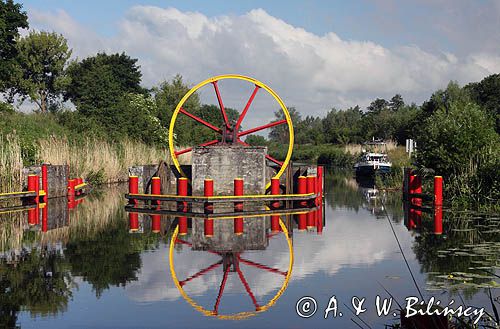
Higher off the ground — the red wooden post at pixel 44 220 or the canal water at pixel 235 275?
the red wooden post at pixel 44 220

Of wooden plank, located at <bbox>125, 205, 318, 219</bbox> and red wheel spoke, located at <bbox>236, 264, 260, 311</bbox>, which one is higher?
wooden plank, located at <bbox>125, 205, 318, 219</bbox>

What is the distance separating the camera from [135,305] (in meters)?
8.77

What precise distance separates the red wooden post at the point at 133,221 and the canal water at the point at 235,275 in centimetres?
16

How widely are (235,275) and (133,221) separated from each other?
8.06m

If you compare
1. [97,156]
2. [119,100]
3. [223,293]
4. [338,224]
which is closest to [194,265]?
[223,293]

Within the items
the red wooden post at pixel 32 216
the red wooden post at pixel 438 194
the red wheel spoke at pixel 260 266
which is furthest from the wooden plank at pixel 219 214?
the red wheel spoke at pixel 260 266

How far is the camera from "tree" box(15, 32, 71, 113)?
67.8 meters

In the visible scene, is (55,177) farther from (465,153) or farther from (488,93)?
(488,93)

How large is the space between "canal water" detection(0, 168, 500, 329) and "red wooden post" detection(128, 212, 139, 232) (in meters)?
0.16

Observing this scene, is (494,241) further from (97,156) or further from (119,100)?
(119,100)

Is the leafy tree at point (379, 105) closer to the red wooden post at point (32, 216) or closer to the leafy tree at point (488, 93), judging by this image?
the leafy tree at point (488, 93)

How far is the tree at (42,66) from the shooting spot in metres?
67.8

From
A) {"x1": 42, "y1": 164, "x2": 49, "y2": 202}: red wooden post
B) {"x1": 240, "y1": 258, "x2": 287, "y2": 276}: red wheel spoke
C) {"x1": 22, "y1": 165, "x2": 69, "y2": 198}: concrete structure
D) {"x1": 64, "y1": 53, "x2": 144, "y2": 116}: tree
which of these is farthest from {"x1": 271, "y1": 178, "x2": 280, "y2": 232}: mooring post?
{"x1": 64, "y1": 53, "x2": 144, "y2": 116}: tree

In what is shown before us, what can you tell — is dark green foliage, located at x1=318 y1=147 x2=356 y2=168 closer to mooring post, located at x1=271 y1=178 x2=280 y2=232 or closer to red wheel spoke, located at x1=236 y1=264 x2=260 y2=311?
mooring post, located at x1=271 y1=178 x2=280 y2=232
